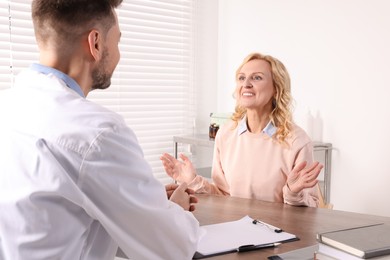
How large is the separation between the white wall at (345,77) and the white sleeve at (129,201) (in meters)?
2.09

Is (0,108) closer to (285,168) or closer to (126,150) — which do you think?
(126,150)

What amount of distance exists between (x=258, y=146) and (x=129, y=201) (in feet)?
4.60

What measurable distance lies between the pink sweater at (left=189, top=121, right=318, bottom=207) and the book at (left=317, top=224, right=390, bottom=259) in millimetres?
878

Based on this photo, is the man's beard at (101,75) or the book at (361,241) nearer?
the book at (361,241)

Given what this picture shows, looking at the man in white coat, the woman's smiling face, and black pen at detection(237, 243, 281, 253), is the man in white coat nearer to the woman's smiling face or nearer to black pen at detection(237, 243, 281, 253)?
black pen at detection(237, 243, 281, 253)

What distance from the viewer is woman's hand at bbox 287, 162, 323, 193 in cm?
183

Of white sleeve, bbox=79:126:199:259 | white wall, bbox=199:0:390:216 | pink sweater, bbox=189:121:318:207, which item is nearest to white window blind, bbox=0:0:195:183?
white wall, bbox=199:0:390:216

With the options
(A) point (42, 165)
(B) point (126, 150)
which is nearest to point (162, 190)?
(B) point (126, 150)

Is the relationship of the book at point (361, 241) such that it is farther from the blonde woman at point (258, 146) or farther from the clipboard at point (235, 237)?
the blonde woman at point (258, 146)

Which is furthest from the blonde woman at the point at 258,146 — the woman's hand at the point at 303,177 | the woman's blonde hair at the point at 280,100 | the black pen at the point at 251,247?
the black pen at the point at 251,247

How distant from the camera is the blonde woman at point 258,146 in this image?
2240mm

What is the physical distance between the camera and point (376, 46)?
282 cm

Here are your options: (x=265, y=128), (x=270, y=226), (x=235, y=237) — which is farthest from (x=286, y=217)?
(x=265, y=128)

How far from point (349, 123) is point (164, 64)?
157 cm
